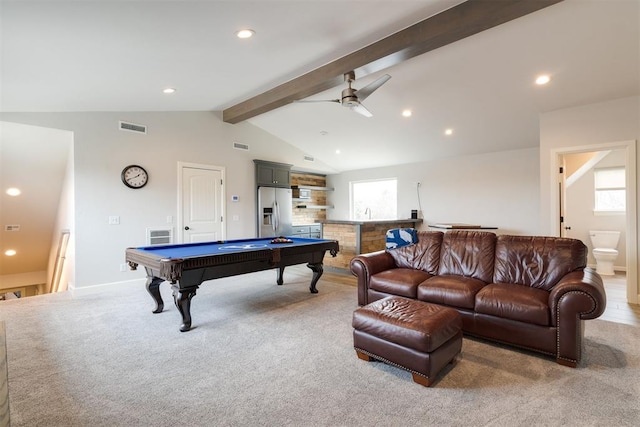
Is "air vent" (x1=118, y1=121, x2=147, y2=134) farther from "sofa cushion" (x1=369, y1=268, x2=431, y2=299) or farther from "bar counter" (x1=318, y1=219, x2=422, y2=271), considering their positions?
"sofa cushion" (x1=369, y1=268, x2=431, y2=299)

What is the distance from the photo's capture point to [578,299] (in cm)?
232

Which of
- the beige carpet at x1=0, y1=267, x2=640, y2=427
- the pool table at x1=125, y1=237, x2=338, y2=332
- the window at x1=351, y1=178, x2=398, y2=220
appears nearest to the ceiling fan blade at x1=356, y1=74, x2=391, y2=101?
the pool table at x1=125, y1=237, x2=338, y2=332

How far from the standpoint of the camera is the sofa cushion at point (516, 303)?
2.50 metres

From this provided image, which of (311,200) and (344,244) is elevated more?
(311,200)

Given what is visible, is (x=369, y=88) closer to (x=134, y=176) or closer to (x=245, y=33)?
(x=245, y=33)

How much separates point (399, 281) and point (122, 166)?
4613mm

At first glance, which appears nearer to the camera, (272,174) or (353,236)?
(353,236)

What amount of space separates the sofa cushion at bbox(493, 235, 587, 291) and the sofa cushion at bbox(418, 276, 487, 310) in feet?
1.03

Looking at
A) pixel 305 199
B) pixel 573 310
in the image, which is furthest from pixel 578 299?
pixel 305 199

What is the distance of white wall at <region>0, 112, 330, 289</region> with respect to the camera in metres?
4.59

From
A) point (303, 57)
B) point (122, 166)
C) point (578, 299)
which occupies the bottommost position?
point (578, 299)

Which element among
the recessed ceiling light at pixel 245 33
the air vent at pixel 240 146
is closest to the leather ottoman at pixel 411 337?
the recessed ceiling light at pixel 245 33

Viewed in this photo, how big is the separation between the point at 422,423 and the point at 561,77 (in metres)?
4.25

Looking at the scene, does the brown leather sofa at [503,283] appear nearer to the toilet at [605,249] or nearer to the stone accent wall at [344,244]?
the stone accent wall at [344,244]
